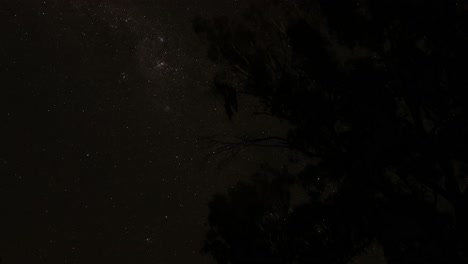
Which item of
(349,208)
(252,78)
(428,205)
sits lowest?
(428,205)

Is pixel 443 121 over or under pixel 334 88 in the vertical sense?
under

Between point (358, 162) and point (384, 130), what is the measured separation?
53 cm

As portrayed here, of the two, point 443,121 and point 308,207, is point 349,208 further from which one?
point 443,121

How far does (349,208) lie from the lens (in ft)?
27.7

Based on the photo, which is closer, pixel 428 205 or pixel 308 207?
pixel 428 205

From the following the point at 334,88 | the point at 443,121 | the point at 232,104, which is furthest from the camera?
the point at 232,104

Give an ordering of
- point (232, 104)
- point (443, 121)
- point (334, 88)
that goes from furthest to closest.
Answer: point (232, 104)
point (334, 88)
point (443, 121)

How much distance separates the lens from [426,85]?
25.4 feet

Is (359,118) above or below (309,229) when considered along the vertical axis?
above

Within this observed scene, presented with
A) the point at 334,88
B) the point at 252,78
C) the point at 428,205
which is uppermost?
the point at 252,78

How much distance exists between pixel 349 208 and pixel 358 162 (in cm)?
80

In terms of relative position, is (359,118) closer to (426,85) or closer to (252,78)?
(426,85)

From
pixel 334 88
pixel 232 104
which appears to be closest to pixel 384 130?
pixel 334 88

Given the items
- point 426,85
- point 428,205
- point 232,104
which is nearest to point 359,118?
point 426,85
